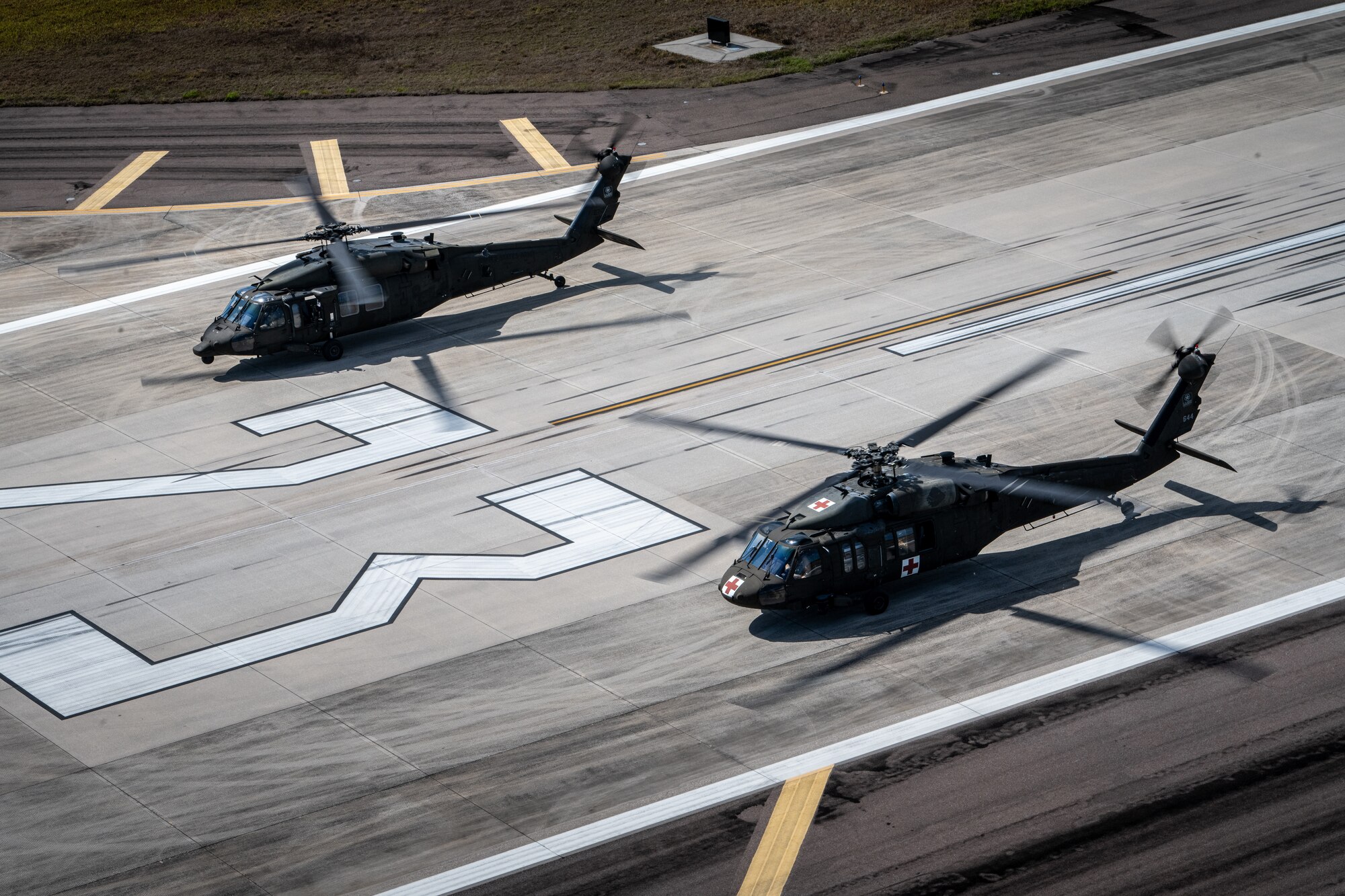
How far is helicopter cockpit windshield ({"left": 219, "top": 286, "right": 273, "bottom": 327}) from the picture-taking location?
39750 mm

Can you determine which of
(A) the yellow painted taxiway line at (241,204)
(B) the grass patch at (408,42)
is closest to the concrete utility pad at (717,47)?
(B) the grass patch at (408,42)

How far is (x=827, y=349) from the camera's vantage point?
40625 mm

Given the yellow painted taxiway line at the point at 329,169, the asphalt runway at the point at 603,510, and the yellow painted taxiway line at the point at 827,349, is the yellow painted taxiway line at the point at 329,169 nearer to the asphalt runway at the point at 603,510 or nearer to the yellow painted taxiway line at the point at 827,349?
the asphalt runway at the point at 603,510

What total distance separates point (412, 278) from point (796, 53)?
2726cm

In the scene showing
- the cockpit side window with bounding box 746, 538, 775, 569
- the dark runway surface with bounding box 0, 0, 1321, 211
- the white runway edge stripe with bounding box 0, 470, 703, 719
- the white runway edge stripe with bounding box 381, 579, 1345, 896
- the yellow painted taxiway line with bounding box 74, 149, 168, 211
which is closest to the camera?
the white runway edge stripe with bounding box 381, 579, 1345, 896

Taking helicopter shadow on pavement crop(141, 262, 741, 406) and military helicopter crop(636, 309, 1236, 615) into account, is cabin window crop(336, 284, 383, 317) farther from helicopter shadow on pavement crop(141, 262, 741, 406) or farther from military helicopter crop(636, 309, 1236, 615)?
military helicopter crop(636, 309, 1236, 615)

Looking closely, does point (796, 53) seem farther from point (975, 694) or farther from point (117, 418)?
point (975, 694)

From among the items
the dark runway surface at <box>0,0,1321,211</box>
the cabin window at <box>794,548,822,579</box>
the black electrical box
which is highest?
the black electrical box

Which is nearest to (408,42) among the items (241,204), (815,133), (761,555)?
(241,204)

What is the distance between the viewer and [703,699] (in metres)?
26.8

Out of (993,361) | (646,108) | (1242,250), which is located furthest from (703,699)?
(646,108)

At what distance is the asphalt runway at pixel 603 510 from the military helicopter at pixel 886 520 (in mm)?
1001

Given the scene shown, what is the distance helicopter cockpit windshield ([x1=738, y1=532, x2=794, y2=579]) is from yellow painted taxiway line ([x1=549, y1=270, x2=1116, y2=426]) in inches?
399

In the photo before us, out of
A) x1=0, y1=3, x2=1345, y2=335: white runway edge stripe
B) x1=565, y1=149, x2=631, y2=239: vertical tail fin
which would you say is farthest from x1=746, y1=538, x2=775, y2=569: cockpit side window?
x1=0, y1=3, x2=1345, y2=335: white runway edge stripe
